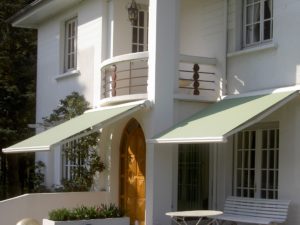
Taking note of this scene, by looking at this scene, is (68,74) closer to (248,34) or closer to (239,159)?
(248,34)

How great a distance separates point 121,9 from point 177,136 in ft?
23.0

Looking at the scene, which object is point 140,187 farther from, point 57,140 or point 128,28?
point 128,28

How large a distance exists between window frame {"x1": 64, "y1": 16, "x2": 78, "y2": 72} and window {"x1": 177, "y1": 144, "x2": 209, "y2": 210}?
25.6ft

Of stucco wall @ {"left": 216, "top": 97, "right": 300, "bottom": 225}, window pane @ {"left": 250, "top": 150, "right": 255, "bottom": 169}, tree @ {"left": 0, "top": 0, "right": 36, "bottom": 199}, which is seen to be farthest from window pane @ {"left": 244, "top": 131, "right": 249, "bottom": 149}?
tree @ {"left": 0, "top": 0, "right": 36, "bottom": 199}

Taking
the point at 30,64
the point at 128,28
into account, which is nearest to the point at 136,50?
the point at 128,28

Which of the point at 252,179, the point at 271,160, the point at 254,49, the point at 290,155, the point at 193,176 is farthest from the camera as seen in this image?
the point at 193,176

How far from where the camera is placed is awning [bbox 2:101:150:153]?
1658cm

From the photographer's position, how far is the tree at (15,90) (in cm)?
2909

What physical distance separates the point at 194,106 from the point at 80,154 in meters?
5.18

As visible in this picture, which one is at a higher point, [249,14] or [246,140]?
[249,14]

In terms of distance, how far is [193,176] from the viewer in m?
18.2

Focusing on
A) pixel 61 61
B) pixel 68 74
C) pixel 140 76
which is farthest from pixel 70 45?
pixel 140 76

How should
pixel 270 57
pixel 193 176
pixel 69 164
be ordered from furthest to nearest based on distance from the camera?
pixel 69 164 → pixel 193 176 → pixel 270 57

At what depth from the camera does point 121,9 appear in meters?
20.5
